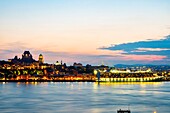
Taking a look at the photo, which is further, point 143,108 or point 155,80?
point 155,80

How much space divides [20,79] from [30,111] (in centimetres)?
7094

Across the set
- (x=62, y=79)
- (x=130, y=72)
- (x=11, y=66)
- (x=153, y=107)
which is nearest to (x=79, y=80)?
(x=62, y=79)

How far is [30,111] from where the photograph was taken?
2562 cm

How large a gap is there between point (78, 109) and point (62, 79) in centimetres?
7283

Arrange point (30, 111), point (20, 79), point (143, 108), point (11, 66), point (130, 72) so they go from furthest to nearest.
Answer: point (11, 66)
point (130, 72)
point (20, 79)
point (143, 108)
point (30, 111)

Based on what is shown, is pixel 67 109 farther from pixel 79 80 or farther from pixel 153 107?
pixel 79 80

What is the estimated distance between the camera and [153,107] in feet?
92.2

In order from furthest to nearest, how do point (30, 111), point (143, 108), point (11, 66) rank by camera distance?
point (11, 66)
point (143, 108)
point (30, 111)

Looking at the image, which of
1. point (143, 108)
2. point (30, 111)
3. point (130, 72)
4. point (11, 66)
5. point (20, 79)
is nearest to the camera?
point (30, 111)

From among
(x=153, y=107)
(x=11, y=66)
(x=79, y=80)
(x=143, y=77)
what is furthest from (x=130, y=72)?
(x=153, y=107)

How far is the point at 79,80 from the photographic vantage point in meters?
98.2

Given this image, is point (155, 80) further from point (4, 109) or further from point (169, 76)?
point (4, 109)

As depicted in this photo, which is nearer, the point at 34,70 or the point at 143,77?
the point at 143,77

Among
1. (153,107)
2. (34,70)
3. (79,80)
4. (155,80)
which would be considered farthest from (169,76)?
(153,107)
